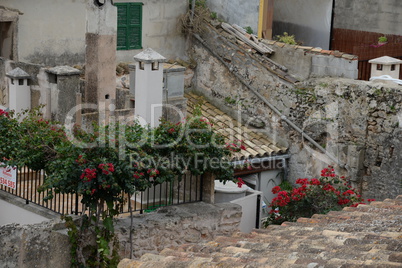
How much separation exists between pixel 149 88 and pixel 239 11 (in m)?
5.65

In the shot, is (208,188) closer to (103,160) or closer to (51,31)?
(103,160)

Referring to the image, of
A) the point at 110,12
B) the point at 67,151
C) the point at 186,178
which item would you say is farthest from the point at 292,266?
the point at 110,12

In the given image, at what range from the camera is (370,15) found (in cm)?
1792

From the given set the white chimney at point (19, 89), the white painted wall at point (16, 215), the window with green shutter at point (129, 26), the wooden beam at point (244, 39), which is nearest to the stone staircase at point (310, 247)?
the white painted wall at point (16, 215)

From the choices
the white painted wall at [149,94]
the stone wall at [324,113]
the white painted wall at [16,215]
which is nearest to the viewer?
the white painted wall at [16,215]

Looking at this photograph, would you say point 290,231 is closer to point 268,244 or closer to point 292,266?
point 268,244

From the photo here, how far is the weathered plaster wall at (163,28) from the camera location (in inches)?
682

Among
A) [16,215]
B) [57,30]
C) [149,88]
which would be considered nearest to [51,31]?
[57,30]

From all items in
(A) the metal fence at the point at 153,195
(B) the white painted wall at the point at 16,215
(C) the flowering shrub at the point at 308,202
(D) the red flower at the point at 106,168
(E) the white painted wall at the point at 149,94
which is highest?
(E) the white painted wall at the point at 149,94

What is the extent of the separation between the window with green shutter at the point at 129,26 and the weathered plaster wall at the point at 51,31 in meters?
0.91

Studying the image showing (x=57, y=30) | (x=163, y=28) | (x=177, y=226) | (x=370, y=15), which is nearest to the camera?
(x=177, y=226)

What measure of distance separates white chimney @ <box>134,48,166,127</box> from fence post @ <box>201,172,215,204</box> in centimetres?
141

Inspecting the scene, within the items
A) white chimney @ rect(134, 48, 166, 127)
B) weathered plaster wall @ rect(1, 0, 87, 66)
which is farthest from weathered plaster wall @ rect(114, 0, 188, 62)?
white chimney @ rect(134, 48, 166, 127)

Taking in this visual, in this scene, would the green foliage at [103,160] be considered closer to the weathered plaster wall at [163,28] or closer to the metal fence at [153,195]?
the metal fence at [153,195]
